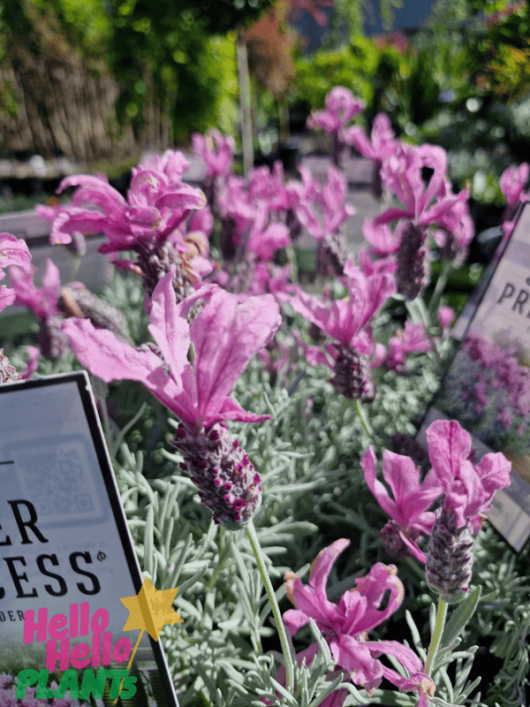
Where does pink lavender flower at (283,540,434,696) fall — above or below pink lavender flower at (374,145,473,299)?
below

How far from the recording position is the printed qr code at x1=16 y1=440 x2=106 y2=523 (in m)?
0.49

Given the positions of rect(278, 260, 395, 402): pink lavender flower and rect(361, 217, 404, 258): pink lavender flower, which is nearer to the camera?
rect(278, 260, 395, 402): pink lavender flower

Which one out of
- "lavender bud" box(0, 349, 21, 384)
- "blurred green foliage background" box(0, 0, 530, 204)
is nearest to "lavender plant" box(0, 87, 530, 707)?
"lavender bud" box(0, 349, 21, 384)

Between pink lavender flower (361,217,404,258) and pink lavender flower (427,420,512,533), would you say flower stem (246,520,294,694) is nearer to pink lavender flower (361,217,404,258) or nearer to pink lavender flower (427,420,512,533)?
pink lavender flower (427,420,512,533)

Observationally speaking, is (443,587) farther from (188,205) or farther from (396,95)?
(396,95)

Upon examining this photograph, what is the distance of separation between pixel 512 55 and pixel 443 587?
1645 mm

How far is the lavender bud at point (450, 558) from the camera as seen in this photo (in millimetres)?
532

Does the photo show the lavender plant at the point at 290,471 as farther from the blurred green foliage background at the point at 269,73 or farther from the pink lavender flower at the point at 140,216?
the blurred green foliage background at the point at 269,73

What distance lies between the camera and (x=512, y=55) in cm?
160

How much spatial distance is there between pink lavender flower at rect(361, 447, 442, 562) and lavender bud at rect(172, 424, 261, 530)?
7.0 inches

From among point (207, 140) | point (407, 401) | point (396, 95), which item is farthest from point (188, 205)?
point (396, 95)

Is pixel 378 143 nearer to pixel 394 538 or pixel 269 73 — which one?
pixel 394 538

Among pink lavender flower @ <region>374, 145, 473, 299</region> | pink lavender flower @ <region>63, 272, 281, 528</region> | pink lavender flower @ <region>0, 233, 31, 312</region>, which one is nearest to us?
pink lavender flower @ <region>63, 272, 281, 528</region>

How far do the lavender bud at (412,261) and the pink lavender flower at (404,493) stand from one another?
0.45 metres
